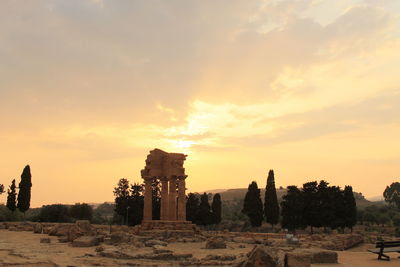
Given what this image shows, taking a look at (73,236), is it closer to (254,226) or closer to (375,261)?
(375,261)

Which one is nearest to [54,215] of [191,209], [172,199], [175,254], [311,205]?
[191,209]

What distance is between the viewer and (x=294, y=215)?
4562 centimetres

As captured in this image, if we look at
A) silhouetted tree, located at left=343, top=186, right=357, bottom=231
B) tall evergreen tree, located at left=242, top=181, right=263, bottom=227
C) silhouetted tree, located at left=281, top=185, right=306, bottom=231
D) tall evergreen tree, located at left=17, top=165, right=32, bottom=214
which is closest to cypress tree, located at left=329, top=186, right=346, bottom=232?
silhouetted tree, located at left=343, top=186, right=357, bottom=231

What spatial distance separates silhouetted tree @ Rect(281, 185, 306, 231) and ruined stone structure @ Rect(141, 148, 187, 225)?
52.2 feet

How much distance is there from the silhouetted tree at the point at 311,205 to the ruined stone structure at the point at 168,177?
15371mm

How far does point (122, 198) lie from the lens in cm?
5241

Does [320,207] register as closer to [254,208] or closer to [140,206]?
[254,208]

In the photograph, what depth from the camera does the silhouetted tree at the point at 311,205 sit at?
42250 mm

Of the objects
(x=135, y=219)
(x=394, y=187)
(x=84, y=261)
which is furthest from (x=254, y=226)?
(x=394, y=187)

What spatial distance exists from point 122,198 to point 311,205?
81.1ft

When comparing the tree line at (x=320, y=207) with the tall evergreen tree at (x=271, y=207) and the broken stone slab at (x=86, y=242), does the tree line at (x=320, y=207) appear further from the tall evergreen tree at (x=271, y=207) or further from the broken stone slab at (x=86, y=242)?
the broken stone slab at (x=86, y=242)

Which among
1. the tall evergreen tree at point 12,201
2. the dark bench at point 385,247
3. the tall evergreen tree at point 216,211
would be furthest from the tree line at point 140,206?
the dark bench at point 385,247

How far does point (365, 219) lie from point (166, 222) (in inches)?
1640

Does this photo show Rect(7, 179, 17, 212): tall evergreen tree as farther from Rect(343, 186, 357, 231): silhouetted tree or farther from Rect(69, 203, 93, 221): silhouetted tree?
Rect(343, 186, 357, 231): silhouetted tree
